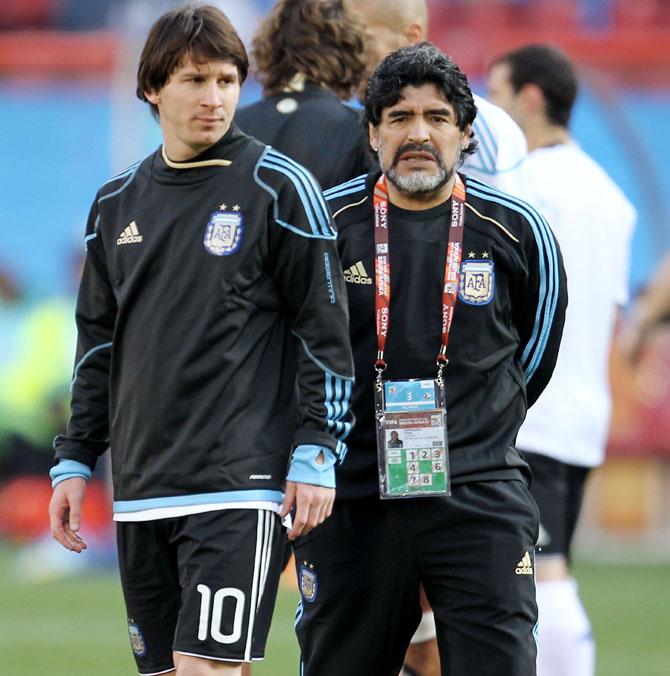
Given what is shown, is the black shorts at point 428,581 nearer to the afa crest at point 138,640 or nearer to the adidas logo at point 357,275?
the afa crest at point 138,640

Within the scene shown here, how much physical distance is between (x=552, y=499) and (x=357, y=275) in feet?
6.57

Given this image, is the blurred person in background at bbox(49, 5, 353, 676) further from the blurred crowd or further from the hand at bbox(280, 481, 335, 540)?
the blurred crowd

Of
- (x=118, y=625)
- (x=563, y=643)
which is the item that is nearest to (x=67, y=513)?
(x=563, y=643)

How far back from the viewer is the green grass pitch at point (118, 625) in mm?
9102

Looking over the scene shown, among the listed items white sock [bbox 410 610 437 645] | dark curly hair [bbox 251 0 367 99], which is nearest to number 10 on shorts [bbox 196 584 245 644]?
white sock [bbox 410 610 437 645]

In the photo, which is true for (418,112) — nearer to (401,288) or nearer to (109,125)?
(401,288)

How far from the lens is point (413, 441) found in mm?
4629

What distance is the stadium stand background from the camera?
47.5ft

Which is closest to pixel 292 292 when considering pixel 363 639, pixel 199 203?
pixel 199 203

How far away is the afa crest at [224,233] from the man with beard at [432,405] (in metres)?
0.41

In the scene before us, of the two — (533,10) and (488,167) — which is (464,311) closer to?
(488,167)

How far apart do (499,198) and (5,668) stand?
17.3 feet

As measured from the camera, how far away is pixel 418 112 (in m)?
4.69

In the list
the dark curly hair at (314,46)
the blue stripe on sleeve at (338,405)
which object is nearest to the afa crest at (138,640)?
the blue stripe on sleeve at (338,405)
